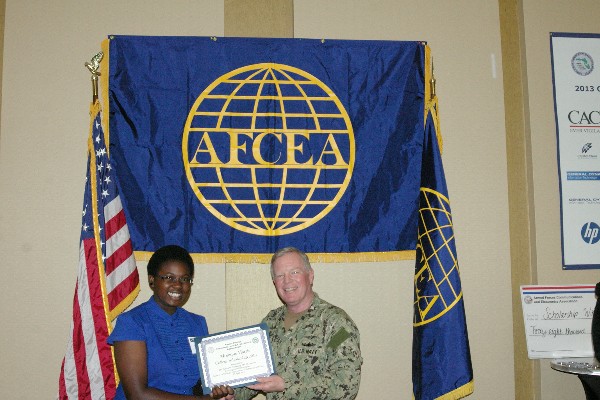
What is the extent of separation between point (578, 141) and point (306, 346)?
2288 millimetres

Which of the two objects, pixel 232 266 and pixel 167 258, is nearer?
pixel 167 258

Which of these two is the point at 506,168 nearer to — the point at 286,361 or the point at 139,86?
the point at 286,361

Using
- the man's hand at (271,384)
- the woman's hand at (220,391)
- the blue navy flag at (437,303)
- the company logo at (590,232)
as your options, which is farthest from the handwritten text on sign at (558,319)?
the woman's hand at (220,391)

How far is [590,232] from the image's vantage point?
3.49m

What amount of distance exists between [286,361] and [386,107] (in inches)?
66.3

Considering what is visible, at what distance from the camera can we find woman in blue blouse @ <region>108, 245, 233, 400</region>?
7.52 feet

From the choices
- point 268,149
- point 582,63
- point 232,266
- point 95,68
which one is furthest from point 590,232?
point 95,68

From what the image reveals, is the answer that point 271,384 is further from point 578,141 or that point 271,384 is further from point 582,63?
point 582,63

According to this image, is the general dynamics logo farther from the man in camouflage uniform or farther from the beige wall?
the man in camouflage uniform

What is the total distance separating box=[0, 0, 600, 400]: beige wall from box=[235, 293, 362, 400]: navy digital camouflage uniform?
89 centimetres

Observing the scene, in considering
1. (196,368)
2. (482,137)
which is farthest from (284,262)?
(482,137)

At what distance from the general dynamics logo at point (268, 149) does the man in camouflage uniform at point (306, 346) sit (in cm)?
72

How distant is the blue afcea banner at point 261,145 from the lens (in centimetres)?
324

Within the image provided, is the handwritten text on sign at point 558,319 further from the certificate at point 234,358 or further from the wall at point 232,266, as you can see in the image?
the certificate at point 234,358
